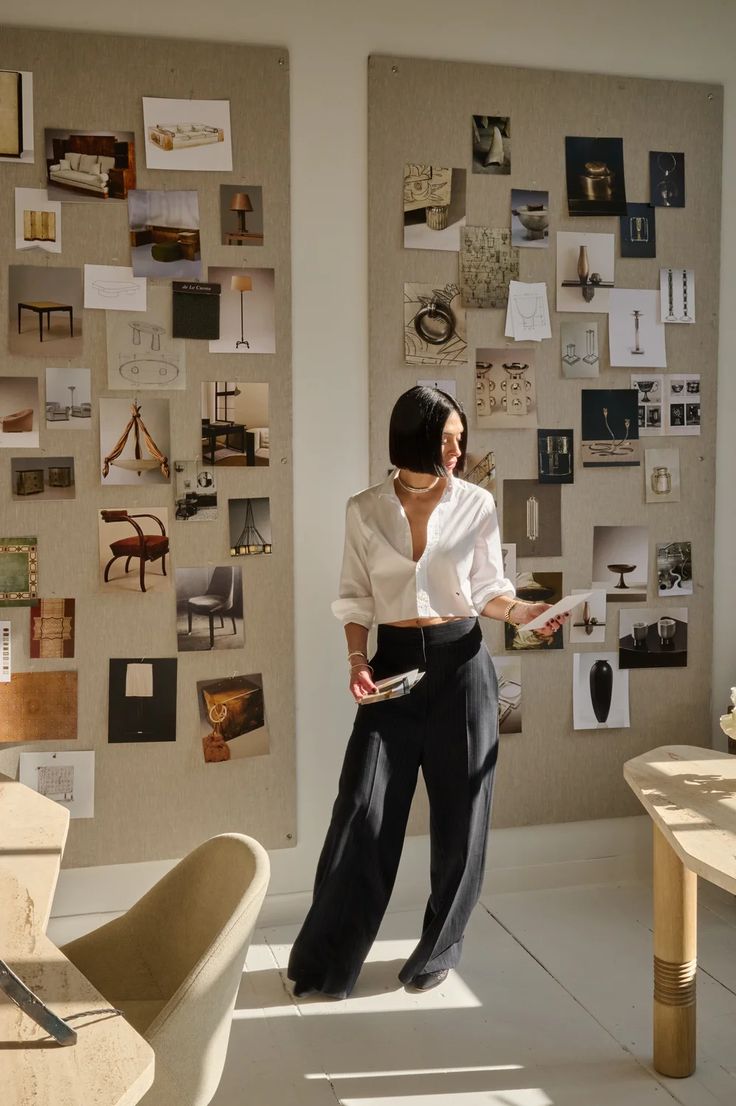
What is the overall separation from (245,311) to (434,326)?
0.60m

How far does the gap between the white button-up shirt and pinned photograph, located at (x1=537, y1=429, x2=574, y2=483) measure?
23.8 inches

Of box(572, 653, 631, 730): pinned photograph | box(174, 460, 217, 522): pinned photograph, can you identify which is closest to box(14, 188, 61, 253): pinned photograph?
box(174, 460, 217, 522): pinned photograph

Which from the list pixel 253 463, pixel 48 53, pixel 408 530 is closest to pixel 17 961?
pixel 408 530

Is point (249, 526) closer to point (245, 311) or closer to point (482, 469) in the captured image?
point (245, 311)

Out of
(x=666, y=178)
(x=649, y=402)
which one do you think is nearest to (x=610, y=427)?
(x=649, y=402)

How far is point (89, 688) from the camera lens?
3.21 m

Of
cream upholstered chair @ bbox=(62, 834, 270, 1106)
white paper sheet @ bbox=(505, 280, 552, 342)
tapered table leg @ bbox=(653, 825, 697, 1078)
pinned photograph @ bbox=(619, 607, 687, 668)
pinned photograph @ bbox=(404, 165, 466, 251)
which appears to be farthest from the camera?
pinned photograph @ bbox=(619, 607, 687, 668)

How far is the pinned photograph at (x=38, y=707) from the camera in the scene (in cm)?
316

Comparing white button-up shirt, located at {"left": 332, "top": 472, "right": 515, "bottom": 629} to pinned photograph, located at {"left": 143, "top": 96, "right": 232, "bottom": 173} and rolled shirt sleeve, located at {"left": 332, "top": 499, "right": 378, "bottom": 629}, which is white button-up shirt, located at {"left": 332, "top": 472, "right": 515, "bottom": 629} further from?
pinned photograph, located at {"left": 143, "top": 96, "right": 232, "bottom": 173}

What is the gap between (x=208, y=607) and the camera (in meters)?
3.29

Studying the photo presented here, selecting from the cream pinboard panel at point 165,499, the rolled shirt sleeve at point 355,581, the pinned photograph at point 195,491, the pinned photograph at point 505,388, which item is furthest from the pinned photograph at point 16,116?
the pinned photograph at point 505,388

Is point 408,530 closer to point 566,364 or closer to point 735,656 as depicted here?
point 566,364

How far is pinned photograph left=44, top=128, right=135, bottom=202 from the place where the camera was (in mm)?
3068

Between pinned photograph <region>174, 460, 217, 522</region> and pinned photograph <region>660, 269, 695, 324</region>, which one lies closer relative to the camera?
pinned photograph <region>174, 460, 217, 522</region>
